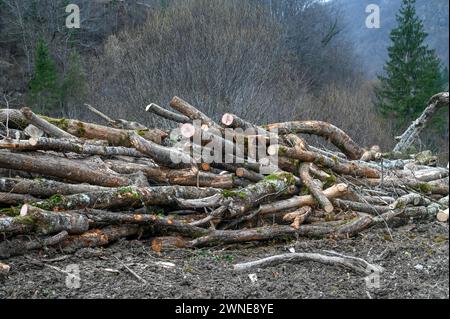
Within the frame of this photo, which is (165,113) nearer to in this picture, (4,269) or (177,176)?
(177,176)

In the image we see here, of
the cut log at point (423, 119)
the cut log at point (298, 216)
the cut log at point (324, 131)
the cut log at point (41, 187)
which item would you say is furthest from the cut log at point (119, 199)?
Result: the cut log at point (423, 119)

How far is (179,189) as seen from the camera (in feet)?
19.9

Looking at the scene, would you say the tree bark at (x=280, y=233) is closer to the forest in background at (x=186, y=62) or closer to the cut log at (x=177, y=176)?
the cut log at (x=177, y=176)

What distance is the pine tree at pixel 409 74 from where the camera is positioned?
28.3 metres

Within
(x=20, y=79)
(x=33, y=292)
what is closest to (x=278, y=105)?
(x=20, y=79)

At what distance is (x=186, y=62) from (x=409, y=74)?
12168 millimetres

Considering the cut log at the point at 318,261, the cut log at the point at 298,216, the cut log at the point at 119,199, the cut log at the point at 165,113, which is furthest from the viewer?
the cut log at the point at 165,113

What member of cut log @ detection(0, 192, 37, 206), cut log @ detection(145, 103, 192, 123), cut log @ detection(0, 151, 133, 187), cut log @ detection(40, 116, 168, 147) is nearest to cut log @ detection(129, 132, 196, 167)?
cut log @ detection(0, 151, 133, 187)

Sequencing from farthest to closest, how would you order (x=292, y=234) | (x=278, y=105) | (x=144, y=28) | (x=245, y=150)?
(x=144, y=28), (x=278, y=105), (x=245, y=150), (x=292, y=234)

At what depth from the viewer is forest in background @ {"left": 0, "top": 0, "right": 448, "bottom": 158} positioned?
2462cm

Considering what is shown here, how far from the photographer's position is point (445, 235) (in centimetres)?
609

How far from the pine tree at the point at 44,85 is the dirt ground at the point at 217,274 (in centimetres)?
2199
